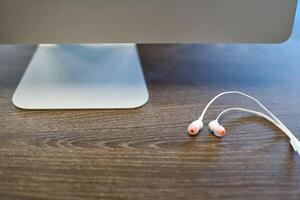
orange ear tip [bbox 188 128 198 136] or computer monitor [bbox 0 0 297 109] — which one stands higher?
computer monitor [bbox 0 0 297 109]

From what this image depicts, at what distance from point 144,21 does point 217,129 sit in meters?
0.18

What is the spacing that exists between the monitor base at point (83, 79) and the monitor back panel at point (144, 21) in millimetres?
90

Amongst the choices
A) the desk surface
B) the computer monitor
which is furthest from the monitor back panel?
the desk surface

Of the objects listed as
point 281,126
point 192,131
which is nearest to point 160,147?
point 192,131

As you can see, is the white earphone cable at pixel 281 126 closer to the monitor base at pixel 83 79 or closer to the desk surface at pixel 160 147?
the desk surface at pixel 160 147

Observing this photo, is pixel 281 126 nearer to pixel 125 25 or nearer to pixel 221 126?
pixel 221 126

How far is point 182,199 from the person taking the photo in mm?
374

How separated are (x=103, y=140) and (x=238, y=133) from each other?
0.61 feet

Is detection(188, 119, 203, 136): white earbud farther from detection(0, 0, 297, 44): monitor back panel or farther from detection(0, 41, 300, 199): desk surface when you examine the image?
detection(0, 0, 297, 44): monitor back panel

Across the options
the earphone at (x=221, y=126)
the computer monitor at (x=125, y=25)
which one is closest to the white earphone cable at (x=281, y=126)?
the earphone at (x=221, y=126)

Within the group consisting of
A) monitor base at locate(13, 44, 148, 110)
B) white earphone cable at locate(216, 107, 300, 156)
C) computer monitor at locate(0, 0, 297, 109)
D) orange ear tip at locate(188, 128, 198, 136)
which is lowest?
white earphone cable at locate(216, 107, 300, 156)

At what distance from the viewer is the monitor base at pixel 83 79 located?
0.53 meters

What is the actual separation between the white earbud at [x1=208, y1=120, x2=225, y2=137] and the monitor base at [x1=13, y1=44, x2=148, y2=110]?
116 millimetres

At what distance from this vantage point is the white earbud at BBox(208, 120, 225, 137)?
466mm
